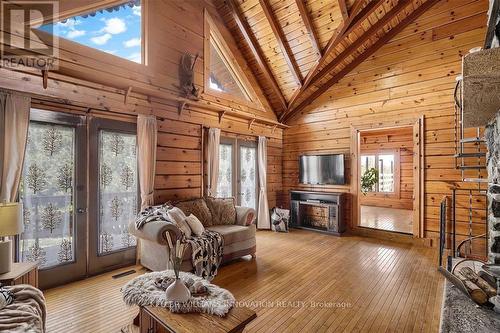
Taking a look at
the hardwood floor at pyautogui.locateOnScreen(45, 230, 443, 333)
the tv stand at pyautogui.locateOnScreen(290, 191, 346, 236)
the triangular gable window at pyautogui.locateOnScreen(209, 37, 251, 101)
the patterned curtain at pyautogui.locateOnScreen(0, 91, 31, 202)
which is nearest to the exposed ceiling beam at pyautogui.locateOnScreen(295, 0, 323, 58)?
the triangular gable window at pyautogui.locateOnScreen(209, 37, 251, 101)

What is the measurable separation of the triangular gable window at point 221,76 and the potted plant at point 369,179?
18.0ft

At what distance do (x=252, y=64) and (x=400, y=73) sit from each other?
301cm

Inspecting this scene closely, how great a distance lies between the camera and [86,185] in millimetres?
3076

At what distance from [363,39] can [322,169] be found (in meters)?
2.70

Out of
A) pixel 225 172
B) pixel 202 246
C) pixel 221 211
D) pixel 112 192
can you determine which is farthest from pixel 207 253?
pixel 225 172

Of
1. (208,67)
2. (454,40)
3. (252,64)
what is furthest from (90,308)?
(454,40)

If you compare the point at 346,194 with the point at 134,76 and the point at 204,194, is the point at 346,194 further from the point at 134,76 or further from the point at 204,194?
the point at 134,76

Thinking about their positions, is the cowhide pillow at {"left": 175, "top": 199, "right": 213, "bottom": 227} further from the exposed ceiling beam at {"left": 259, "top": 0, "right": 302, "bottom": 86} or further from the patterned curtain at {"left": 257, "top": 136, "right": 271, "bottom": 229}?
the exposed ceiling beam at {"left": 259, "top": 0, "right": 302, "bottom": 86}

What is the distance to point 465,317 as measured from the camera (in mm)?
1617

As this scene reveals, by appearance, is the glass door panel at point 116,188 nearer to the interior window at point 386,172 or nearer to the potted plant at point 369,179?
the potted plant at point 369,179

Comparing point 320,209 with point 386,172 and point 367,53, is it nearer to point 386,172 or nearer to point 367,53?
point 367,53

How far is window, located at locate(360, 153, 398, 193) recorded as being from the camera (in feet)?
27.8

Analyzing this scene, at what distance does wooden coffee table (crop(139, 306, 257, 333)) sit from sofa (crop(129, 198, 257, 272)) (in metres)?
1.13

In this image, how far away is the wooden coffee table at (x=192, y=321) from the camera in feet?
4.67
